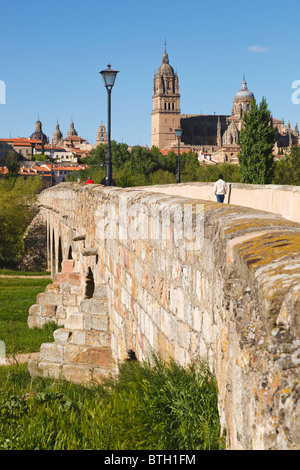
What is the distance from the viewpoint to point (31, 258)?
→ 39750 millimetres

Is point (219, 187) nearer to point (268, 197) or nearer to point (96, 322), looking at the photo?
point (268, 197)

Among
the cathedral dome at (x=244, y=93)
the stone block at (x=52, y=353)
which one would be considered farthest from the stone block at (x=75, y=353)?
the cathedral dome at (x=244, y=93)

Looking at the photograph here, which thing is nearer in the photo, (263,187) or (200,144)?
(263,187)

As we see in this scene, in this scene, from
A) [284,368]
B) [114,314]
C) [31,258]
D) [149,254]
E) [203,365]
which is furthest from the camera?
[31,258]

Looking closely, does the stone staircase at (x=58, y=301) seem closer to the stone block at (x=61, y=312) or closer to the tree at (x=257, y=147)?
the stone block at (x=61, y=312)

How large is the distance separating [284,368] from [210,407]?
1.09m

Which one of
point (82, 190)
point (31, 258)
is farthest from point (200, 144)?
point (82, 190)

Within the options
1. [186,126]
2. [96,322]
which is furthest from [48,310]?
[186,126]

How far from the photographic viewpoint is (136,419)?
3.10 meters

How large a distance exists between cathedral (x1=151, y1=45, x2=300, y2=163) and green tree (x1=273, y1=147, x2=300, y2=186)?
106122 millimetres

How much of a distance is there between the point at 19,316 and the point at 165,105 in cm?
14674

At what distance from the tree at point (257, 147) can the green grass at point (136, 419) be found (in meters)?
44.8

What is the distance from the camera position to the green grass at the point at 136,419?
112 inches
